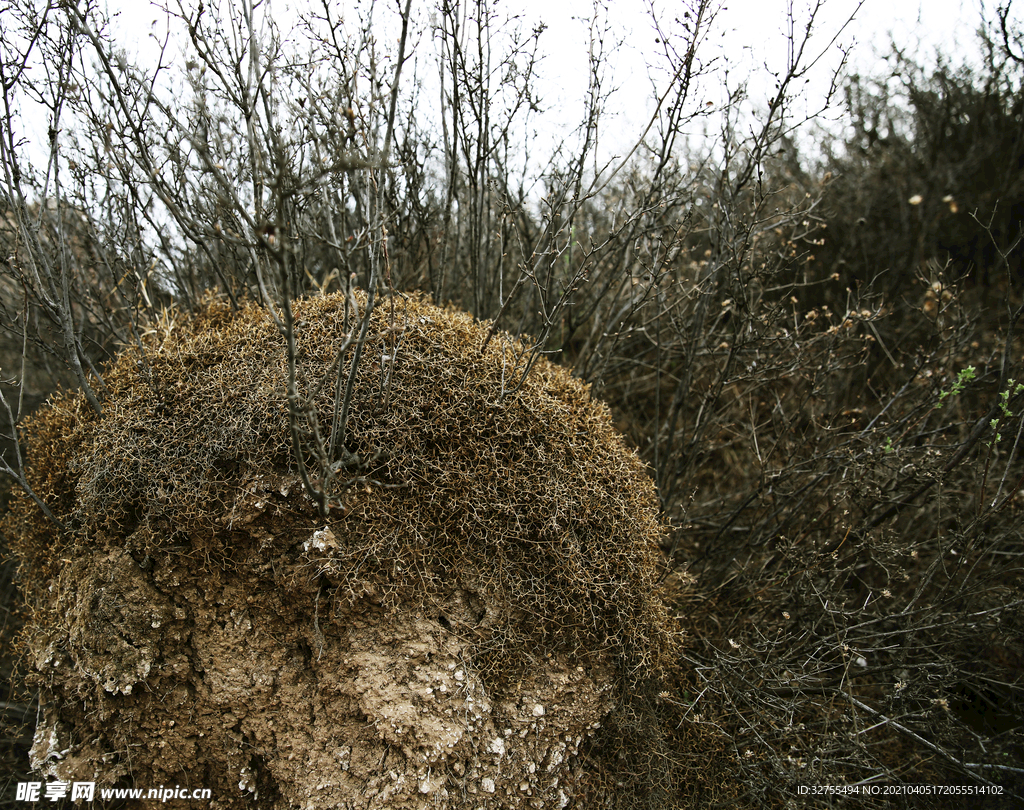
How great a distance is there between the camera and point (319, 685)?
99.5 inches

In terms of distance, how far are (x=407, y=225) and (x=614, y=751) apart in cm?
334

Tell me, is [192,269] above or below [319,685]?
above

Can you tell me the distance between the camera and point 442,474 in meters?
2.65

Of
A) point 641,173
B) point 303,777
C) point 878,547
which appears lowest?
point 303,777

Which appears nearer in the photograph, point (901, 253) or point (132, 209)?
point (132, 209)

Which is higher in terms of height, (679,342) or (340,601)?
(679,342)

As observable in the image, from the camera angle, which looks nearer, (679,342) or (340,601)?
(340,601)

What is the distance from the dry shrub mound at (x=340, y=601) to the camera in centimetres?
248

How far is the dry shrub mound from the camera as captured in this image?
8.13 feet

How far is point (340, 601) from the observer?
251 cm

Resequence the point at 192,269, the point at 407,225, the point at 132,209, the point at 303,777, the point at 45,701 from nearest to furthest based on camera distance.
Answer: the point at 303,777 < the point at 45,701 < the point at 132,209 < the point at 407,225 < the point at 192,269

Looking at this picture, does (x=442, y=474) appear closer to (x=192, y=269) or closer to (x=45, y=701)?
(x=45, y=701)

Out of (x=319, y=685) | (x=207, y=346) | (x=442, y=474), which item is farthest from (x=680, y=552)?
(x=207, y=346)

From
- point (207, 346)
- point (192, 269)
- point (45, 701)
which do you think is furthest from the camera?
point (192, 269)
